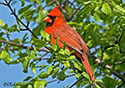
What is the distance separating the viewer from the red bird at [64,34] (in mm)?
2859

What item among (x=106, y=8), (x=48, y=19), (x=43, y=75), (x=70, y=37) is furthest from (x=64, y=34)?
(x=43, y=75)

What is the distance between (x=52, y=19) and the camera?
3.26 meters

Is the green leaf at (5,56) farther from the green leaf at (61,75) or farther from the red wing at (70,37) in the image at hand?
Result: the green leaf at (61,75)

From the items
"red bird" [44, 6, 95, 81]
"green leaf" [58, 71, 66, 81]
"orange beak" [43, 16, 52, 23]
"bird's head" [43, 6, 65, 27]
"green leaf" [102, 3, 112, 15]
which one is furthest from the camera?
"bird's head" [43, 6, 65, 27]

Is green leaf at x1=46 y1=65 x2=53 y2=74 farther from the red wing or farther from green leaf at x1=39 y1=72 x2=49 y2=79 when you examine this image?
the red wing

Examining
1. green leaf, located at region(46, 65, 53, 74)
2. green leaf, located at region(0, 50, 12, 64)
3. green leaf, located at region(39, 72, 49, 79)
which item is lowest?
green leaf, located at region(39, 72, 49, 79)

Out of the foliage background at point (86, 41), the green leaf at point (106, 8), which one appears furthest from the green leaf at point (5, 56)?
the green leaf at point (106, 8)

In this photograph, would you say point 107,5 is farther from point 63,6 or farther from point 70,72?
point 63,6

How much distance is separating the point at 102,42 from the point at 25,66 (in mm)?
850

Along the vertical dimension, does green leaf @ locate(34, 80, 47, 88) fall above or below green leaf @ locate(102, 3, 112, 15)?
below

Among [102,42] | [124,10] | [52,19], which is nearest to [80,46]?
[102,42]

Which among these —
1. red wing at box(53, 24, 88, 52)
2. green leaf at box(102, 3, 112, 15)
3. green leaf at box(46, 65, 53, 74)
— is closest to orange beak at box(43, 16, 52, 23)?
red wing at box(53, 24, 88, 52)

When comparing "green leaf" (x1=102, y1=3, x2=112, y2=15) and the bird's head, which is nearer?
"green leaf" (x1=102, y1=3, x2=112, y2=15)

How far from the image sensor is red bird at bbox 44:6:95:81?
9.38 ft
